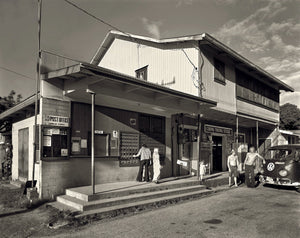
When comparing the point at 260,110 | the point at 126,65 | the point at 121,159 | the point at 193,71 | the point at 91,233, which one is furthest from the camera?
the point at 260,110

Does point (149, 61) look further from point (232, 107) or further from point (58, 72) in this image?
point (58, 72)

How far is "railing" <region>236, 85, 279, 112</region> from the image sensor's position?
1643cm

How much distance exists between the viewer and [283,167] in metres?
11.1

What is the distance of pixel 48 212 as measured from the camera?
23.7ft

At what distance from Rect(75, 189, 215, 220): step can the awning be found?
11.1 ft

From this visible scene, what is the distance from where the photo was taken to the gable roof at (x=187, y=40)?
1283 cm

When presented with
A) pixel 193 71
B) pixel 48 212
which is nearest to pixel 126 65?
pixel 193 71

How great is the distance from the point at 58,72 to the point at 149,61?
7.81 m

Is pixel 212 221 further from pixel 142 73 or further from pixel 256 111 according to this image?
pixel 256 111

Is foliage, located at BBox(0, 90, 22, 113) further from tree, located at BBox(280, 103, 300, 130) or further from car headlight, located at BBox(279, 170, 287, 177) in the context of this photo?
tree, located at BBox(280, 103, 300, 130)

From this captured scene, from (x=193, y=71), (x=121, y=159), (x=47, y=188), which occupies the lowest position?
(x=47, y=188)

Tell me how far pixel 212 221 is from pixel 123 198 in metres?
2.66

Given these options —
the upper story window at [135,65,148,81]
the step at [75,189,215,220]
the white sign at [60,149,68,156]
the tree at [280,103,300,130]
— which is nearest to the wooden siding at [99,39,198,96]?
the upper story window at [135,65,148,81]

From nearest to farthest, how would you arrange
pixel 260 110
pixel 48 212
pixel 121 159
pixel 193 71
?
pixel 48 212 → pixel 121 159 → pixel 193 71 → pixel 260 110
